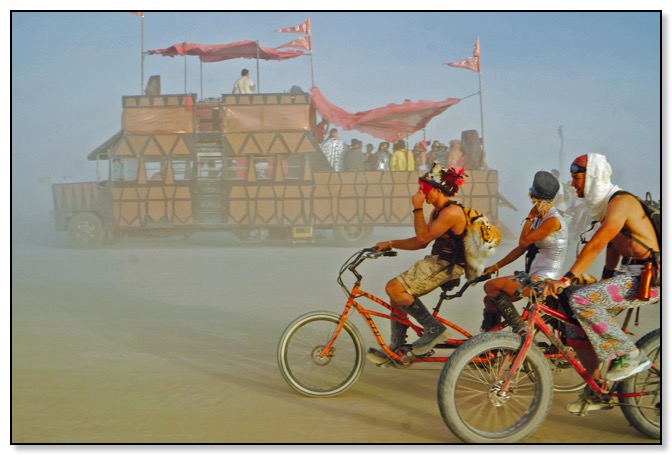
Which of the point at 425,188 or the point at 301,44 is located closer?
the point at 425,188

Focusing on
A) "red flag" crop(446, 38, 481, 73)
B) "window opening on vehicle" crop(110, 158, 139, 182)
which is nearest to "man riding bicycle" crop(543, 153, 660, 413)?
"red flag" crop(446, 38, 481, 73)

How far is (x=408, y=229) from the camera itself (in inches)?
691

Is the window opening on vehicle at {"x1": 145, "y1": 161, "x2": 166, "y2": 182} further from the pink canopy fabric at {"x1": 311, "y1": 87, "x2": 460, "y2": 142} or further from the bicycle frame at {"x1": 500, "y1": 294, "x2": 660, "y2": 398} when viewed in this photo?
the bicycle frame at {"x1": 500, "y1": 294, "x2": 660, "y2": 398}

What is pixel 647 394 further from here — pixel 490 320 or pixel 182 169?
pixel 182 169

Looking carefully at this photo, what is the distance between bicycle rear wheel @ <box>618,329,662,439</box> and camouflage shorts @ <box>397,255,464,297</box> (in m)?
1.42

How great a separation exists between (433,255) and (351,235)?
457 inches

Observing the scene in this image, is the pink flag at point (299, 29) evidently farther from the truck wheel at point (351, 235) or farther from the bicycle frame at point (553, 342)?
the bicycle frame at point (553, 342)

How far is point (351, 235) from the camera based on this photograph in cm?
1744

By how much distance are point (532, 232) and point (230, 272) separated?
858 centimetres

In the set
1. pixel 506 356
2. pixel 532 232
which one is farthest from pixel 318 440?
pixel 532 232

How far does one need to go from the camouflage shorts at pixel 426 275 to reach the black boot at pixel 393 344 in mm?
294

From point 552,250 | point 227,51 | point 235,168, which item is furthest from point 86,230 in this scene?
point 552,250

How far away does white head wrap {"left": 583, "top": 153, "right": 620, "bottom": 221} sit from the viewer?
4.81 meters

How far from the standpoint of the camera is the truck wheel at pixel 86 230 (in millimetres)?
17547
